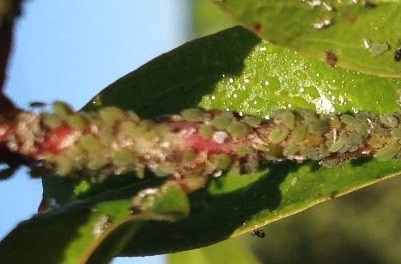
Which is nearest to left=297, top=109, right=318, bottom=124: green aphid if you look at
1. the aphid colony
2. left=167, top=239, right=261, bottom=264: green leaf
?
the aphid colony

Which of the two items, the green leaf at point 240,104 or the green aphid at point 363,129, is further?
the green leaf at point 240,104

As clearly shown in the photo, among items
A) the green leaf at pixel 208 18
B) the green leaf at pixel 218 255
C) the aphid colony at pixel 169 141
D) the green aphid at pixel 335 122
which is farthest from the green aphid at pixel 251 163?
the green leaf at pixel 208 18

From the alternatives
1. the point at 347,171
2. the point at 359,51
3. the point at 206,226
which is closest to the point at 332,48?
the point at 359,51

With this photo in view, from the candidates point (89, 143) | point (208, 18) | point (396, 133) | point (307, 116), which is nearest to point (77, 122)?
point (89, 143)

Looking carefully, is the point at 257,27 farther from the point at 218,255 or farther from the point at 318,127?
the point at 218,255

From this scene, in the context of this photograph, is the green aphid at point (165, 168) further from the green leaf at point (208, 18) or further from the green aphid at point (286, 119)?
the green leaf at point (208, 18)

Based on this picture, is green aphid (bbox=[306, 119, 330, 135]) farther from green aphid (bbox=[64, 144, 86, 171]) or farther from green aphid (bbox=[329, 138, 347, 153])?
green aphid (bbox=[64, 144, 86, 171])

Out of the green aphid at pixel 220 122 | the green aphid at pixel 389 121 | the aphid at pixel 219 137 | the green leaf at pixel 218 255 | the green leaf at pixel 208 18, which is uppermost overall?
the green aphid at pixel 220 122
